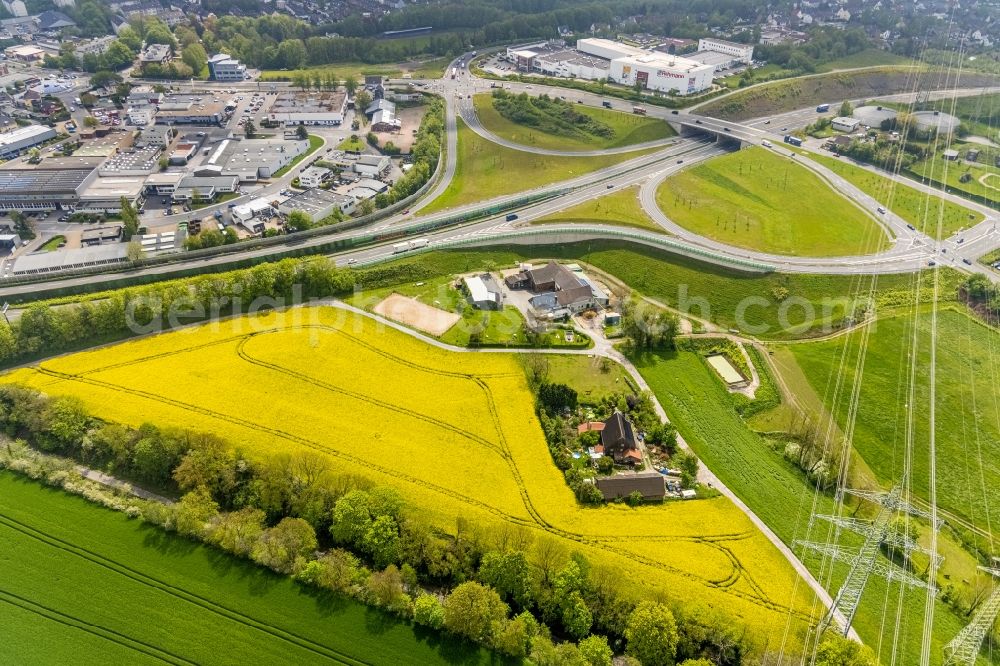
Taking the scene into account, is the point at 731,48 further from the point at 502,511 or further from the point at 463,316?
the point at 502,511

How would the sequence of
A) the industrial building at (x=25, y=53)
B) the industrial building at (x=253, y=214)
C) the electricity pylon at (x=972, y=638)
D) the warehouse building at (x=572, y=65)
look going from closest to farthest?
the electricity pylon at (x=972, y=638) < the industrial building at (x=253, y=214) < the warehouse building at (x=572, y=65) < the industrial building at (x=25, y=53)

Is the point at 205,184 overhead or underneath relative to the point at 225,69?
underneath

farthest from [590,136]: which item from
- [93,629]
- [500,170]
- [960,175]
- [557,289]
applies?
[93,629]

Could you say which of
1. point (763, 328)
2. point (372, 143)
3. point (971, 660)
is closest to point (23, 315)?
point (372, 143)

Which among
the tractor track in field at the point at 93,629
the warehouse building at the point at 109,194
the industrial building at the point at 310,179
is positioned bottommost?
the tractor track in field at the point at 93,629

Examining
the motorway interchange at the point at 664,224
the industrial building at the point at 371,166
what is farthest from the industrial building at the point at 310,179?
the industrial building at the point at 371,166

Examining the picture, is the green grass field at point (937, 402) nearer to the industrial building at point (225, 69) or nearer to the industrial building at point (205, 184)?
the industrial building at point (205, 184)
